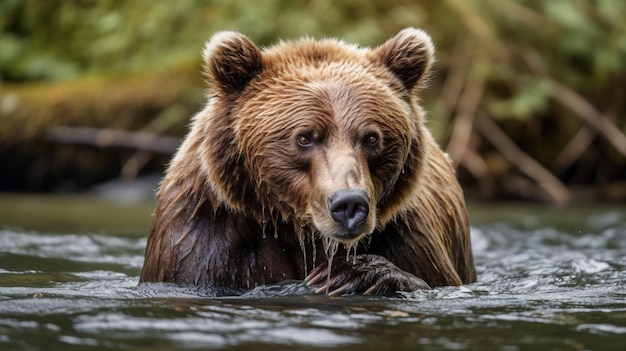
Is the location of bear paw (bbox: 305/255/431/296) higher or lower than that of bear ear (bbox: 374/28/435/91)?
lower

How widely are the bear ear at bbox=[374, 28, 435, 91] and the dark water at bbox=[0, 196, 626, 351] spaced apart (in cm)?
148

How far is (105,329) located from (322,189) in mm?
1617

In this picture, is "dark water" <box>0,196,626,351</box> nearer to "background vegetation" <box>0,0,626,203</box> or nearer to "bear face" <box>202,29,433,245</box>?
"bear face" <box>202,29,433,245</box>

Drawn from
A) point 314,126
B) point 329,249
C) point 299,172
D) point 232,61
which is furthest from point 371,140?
point 232,61

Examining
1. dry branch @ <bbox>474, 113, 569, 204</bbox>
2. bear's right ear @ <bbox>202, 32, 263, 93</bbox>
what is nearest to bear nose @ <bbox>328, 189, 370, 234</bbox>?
bear's right ear @ <bbox>202, 32, 263, 93</bbox>

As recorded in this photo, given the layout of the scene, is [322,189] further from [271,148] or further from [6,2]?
[6,2]

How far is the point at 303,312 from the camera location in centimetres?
544

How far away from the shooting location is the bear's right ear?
6484mm

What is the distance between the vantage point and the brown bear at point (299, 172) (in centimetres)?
621

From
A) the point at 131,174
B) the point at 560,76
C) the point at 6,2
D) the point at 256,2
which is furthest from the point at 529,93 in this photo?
the point at 6,2

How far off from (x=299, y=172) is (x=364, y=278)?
80cm

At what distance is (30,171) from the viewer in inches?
631

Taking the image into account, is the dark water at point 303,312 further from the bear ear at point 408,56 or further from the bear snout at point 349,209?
the bear ear at point 408,56

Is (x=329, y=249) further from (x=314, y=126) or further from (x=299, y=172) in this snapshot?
(x=314, y=126)
